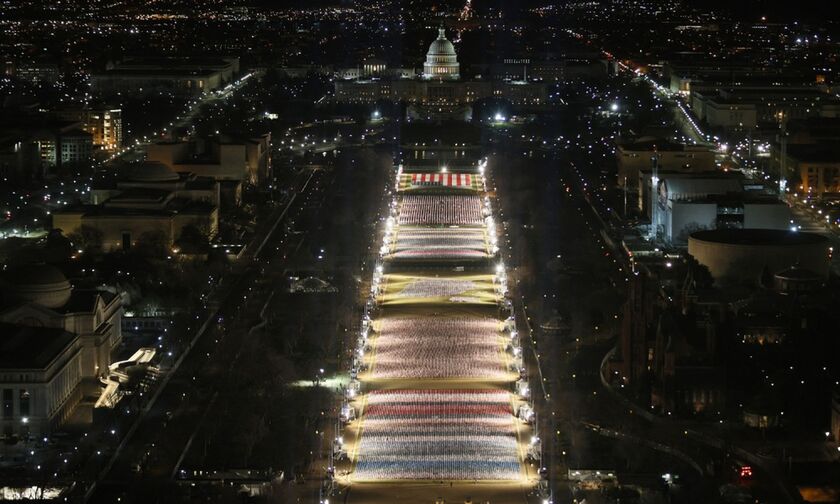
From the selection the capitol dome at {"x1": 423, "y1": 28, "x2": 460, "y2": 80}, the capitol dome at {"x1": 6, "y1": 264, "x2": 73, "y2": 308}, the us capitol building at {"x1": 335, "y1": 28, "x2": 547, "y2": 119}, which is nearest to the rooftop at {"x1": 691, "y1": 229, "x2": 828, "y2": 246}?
the capitol dome at {"x1": 6, "y1": 264, "x2": 73, "y2": 308}

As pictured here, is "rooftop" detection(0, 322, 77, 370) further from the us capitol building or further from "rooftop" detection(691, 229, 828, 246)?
the us capitol building

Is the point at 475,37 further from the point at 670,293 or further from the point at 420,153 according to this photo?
the point at 670,293

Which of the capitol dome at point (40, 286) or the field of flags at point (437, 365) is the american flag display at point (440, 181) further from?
the capitol dome at point (40, 286)

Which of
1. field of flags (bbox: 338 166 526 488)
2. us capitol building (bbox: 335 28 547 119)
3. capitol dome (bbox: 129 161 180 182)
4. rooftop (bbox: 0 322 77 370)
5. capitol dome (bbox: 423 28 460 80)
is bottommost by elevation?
field of flags (bbox: 338 166 526 488)

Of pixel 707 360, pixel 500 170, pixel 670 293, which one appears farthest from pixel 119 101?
pixel 707 360

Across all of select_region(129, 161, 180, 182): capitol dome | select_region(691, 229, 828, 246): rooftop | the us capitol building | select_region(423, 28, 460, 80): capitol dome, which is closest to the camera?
select_region(691, 229, 828, 246): rooftop

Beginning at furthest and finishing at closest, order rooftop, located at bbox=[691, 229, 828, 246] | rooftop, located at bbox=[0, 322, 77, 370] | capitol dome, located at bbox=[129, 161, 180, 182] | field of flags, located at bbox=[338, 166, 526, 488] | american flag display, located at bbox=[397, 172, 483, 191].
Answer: american flag display, located at bbox=[397, 172, 483, 191] → capitol dome, located at bbox=[129, 161, 180, 182] → rooftop, located at bbox=[691, 229, 828, 246] → rooftop, located at bbox=[0, 322, 77, 370] → field of flags, located at bbox=[338, 166, 526, 488]

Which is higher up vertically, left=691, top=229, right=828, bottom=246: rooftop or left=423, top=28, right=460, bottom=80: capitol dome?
left=423, top=28, right=460, bottom=80: capitol dome

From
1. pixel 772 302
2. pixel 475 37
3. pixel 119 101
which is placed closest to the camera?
pixel 772 302
